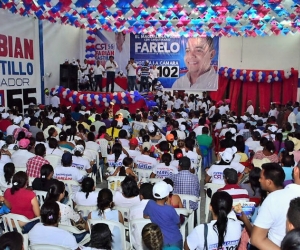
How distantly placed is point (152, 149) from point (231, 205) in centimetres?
347

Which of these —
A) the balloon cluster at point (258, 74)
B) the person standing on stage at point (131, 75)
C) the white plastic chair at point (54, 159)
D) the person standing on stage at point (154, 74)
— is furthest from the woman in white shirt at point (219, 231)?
the balloon cluster at point (258, 74)

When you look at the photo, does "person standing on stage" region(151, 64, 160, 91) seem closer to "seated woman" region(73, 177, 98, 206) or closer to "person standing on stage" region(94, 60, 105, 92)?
"person standing on stage" region(94, 60, 105, 92)

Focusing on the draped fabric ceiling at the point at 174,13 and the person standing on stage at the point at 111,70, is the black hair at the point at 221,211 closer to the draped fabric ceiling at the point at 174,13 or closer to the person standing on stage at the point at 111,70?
the draped fabric ceiling at the point at 174,13

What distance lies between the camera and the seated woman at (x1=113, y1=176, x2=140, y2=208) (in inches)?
159

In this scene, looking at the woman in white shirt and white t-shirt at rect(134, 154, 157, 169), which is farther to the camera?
white t-shirt at rect(134, 154, 157, 169)

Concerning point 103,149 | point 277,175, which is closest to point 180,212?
point 277,175

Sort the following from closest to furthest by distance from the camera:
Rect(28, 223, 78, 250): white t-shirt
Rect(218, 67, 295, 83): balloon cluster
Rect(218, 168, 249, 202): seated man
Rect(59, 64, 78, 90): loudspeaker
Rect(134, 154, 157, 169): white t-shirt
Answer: Rect(28, 223, 78, 250): white t-shirt
Rect(218, 168, 249, 202): seated man
Rect(134, 154, 157, 169): white t-shirt
Rect(59, 64, 78, 90): loudspeaker
Rect(218, 67, 295, 83): balloon cluster

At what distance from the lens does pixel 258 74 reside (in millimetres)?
16016

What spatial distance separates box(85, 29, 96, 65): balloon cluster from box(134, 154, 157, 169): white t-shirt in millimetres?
12093

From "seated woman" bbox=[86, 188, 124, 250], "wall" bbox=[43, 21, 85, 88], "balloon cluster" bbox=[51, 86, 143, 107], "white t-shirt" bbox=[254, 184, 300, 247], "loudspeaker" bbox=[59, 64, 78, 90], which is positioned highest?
"wall" bbox=[43, 21, 85, 88]

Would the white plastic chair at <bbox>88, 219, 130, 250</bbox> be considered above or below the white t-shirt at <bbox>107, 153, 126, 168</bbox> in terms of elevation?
below

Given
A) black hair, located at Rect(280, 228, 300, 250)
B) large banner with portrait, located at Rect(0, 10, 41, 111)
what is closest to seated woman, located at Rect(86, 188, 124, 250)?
black hair, located at Rect(280, 228, 300, 250)

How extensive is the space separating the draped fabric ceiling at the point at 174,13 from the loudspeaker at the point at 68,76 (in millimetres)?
1675

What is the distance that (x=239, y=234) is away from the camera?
2.85 m
